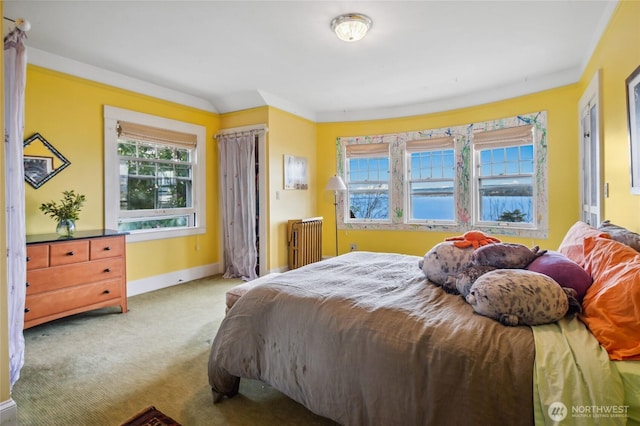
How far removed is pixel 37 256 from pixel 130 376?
1471 millimetres

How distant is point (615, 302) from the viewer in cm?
121

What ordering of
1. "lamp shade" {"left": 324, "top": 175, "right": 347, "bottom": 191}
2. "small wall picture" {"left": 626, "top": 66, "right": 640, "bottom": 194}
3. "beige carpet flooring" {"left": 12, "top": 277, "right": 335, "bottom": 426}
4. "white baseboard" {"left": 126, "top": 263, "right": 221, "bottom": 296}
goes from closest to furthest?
"beige carpet flooring" {"left": 12, "top": 277, "right": 335, "bottom": 426}, "small wall picture" {"left": 626, "top": 66, "right": 640, "bottom": 194}, "white baseboard" {"left": 126, "top": 263, "right": 221, "bottom": 296}, "lamp shade" {"left": 324, "top": 175, "right": 347, "bottom": 191}

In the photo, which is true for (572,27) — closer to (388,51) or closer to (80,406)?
(388,51)

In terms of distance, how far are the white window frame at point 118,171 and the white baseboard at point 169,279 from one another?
511mm

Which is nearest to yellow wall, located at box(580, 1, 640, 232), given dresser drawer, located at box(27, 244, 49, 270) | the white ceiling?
the white ceiling

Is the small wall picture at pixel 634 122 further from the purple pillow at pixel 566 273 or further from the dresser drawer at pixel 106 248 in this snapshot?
the dresser drawer at pixel 106 248

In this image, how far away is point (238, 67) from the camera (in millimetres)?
3527

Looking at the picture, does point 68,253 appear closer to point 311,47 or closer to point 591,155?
point 311,47

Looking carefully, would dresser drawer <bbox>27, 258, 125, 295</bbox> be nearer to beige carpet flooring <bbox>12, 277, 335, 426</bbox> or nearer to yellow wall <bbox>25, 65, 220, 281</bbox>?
beige carpet flooring <bbox>12, 277, 335, 426</bbox>

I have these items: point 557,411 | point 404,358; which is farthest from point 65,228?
point 557,411

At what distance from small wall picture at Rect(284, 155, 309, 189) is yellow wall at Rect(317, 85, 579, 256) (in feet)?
1.24

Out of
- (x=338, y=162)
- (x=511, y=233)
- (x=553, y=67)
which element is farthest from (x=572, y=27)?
(x=338, y=162)

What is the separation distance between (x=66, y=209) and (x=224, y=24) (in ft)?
7.53

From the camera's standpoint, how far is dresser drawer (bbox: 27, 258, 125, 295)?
2723 mm
